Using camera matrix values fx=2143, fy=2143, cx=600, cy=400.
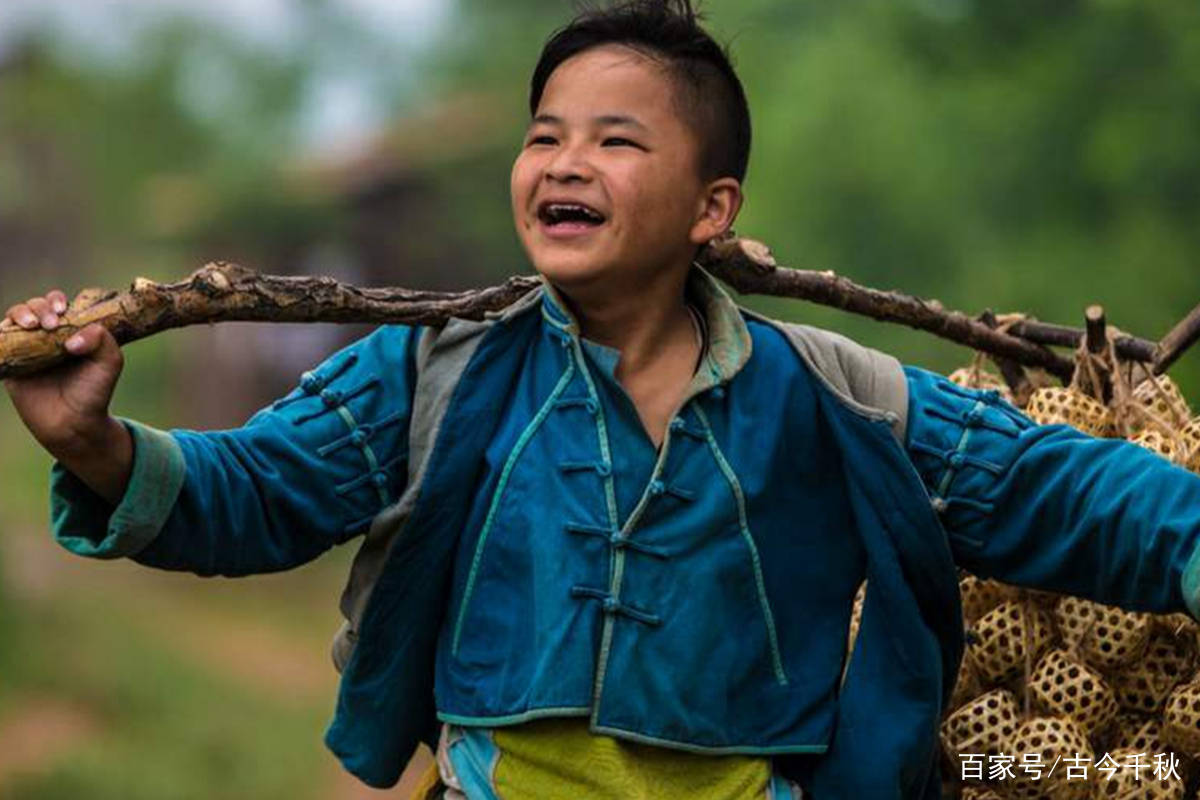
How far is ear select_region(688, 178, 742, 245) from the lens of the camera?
216cm

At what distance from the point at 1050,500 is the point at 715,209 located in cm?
45

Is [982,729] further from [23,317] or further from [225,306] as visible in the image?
[23,317]

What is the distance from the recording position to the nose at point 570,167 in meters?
2.05

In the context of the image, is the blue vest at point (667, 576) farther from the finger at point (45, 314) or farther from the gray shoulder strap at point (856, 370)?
the finger at point (45, 314)

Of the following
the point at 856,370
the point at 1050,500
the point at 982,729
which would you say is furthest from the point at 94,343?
the point at 982,729

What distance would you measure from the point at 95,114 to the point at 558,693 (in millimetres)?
9083

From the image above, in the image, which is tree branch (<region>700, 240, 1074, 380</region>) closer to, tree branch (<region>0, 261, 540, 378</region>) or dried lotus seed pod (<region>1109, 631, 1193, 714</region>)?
tree branch (<region>0, 261, 540, 378</region>)

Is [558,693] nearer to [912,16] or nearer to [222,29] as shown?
[912,16]

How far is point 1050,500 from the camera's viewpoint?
2.17 m

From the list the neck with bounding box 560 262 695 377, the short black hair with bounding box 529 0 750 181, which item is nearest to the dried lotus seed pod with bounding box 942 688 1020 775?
the neck with bounding box 560 262 695 377

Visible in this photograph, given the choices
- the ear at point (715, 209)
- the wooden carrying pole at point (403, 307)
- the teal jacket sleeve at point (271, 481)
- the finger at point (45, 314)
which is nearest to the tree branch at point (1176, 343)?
the wooden carrying pole at point (403, 307)

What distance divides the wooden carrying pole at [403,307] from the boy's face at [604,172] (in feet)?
0.38

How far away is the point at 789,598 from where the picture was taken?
215 cm

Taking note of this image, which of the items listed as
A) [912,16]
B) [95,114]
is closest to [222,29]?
[95,114]
